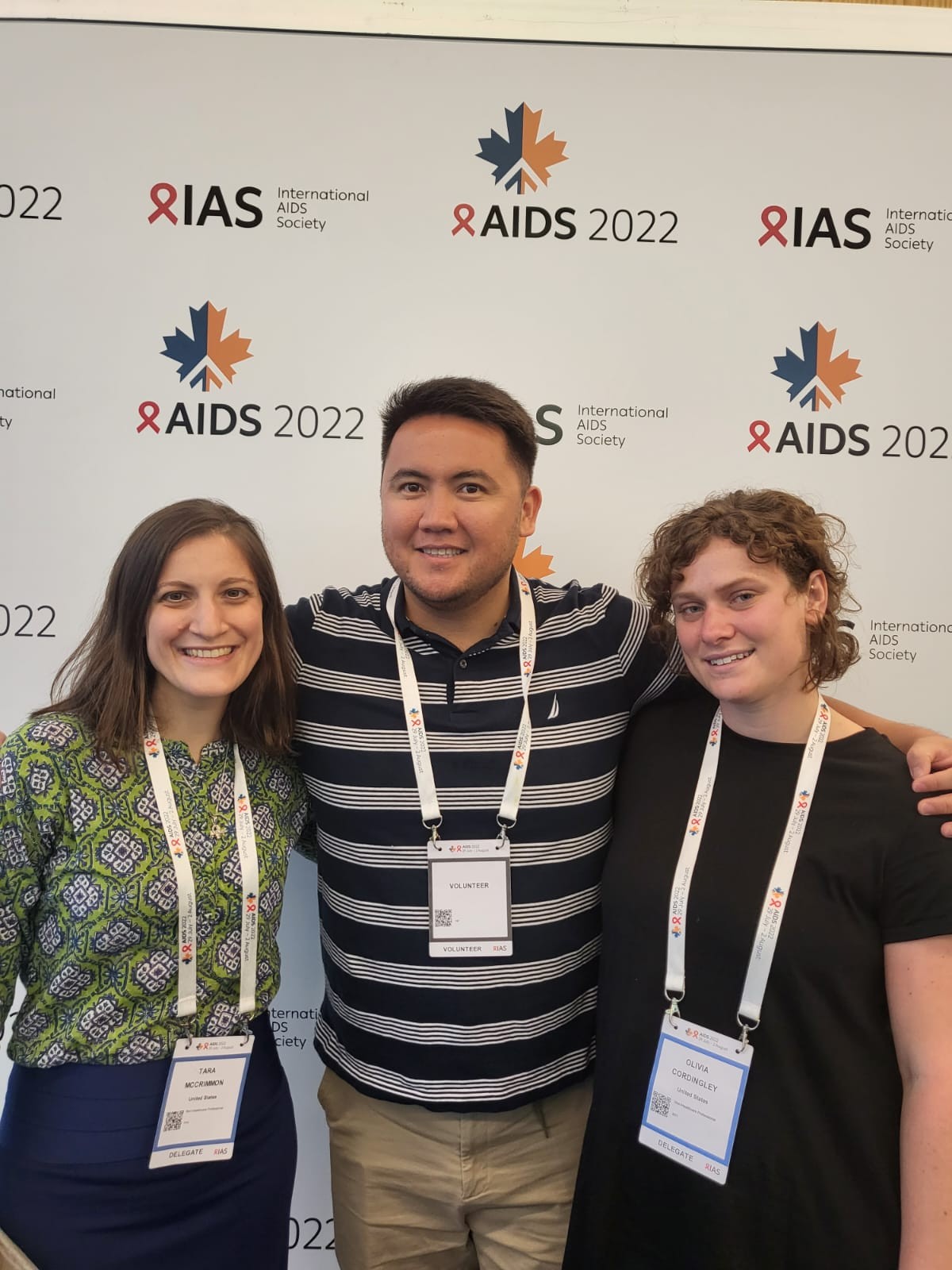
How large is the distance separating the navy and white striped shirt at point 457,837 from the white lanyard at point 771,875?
0.23 meters

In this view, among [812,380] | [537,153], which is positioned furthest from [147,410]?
[812,380]

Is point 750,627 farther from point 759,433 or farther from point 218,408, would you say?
point 218,408

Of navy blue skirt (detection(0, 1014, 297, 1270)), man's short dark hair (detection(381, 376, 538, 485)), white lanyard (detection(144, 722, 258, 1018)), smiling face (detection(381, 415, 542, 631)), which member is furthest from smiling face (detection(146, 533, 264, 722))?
navy blue skirt (detection(0, 1014, 297, 1270))

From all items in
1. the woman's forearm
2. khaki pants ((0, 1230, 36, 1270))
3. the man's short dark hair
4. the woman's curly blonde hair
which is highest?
the man's short dark hair

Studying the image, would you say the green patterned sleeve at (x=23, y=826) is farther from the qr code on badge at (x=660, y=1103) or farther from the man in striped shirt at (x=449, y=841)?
the qr code on badge at (x=660, y=1103)

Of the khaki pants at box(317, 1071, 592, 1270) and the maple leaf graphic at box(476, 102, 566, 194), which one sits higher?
the maple leaf graphic at box(476, 102, 566, 194)

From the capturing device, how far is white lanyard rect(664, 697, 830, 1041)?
1250 mm

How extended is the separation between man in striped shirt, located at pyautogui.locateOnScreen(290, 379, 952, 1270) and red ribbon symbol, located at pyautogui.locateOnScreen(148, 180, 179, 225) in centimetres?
95

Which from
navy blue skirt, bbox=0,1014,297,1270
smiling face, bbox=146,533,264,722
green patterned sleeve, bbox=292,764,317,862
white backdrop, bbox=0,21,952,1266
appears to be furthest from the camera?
white backdrop, bbox=0,21,952,1266

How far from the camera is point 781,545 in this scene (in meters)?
1.31

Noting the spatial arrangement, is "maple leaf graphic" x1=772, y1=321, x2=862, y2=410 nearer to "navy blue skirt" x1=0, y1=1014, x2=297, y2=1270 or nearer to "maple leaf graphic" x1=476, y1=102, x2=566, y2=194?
"maple leaf graphic" x1=476, y1=102, x2=566, y2=194

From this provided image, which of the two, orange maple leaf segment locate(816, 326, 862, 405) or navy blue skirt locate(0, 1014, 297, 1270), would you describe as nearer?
navy blue skirt locate(0, 1014, 297, 1270)

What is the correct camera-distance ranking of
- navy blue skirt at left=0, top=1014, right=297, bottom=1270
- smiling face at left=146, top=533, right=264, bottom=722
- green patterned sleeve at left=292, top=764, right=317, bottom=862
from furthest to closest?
green patterned sleeve at left=292, top=764, right=317, bottom=862 < smiling face at left=146, top=533, right=264, bottom=722 < navy blue skirt at left=0, top=1014, right=297, bottom=1270

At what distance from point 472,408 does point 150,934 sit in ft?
3.68
